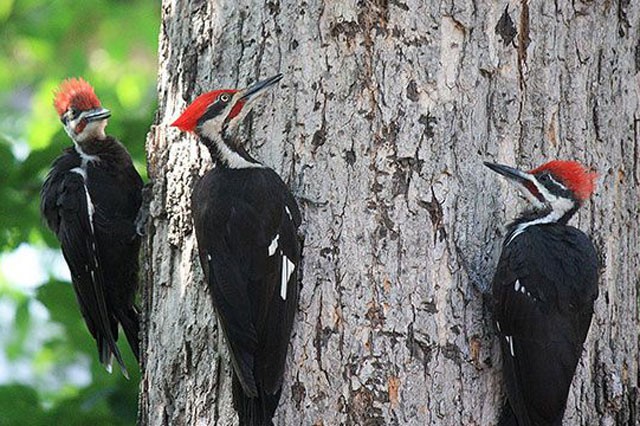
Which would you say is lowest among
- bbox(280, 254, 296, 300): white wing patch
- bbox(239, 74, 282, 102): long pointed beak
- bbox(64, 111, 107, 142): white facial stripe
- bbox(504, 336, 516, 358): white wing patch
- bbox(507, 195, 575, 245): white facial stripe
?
bbox(504, 336, 516, 358): white wing patch

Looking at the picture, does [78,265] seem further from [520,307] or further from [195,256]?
[520,307]

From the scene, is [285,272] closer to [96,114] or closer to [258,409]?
[258,409]

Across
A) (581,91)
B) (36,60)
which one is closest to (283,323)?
(581,91)

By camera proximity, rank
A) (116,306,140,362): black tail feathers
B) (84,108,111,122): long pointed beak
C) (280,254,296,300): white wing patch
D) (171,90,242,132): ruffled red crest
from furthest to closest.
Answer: (84,108,111,122): long pointed beak
(116,306,140,362): black tail feathers
(171,90,242,132): ruffled red crest
(280,254,296,300): white wing patch

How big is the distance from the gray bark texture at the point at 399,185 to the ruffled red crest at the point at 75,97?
885 mm

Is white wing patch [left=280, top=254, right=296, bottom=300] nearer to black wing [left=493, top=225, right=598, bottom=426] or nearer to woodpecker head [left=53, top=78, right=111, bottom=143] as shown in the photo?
black wing [left=493, top=225, right=598, bottom=426]

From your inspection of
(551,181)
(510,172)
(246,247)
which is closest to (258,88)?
(246,247)

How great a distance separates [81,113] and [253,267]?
1.52 m

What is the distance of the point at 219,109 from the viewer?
3018 mm

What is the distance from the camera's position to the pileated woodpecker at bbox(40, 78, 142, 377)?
3.86m

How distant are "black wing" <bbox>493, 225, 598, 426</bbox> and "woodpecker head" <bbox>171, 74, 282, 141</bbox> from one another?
91 cm

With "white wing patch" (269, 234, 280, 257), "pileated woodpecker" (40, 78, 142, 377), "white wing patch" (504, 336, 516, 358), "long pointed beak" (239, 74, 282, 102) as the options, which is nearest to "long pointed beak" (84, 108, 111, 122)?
"pileated woodpecker" (40, 78, 142, 377)

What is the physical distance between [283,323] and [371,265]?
0.31 meters

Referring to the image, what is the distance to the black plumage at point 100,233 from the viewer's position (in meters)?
3.85
